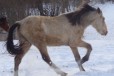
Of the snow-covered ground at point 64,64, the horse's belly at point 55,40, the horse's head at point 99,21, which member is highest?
the horse's head at point 99,21

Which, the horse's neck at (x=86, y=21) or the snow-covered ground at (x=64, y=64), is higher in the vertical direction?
the horse's neck at (x=86, y=21)

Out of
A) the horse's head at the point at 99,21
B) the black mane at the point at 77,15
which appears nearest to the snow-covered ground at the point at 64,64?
the horse's head at the point at 99,21

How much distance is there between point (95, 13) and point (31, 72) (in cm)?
185

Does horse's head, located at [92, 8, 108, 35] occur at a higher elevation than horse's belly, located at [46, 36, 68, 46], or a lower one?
higher

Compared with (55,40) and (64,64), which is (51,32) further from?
(64,64)

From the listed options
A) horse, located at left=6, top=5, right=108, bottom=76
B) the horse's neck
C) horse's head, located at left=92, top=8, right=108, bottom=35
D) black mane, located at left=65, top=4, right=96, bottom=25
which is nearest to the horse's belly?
horse, located at left=6, top=5, right=108, bottom=76

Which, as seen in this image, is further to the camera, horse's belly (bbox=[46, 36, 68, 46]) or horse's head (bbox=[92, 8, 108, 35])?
horse's head (bbox=[92, 8, 108, 35])

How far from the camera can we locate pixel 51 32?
7.03 meters

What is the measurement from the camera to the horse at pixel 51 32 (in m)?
6.87

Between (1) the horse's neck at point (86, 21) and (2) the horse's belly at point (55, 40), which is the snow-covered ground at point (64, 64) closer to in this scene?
(2) the horse's belly at point (55, 40)

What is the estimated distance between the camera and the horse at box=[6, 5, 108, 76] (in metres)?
6.87

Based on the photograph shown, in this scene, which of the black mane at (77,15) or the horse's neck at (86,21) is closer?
the black mane at (77,15)

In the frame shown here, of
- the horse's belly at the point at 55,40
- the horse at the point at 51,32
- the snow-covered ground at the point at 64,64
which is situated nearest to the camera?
the horse at the point at 51,32

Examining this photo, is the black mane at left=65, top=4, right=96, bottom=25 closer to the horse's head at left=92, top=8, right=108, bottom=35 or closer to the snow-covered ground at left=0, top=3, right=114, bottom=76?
the horse's head at left=92, top=8, right=108, bottom=35
